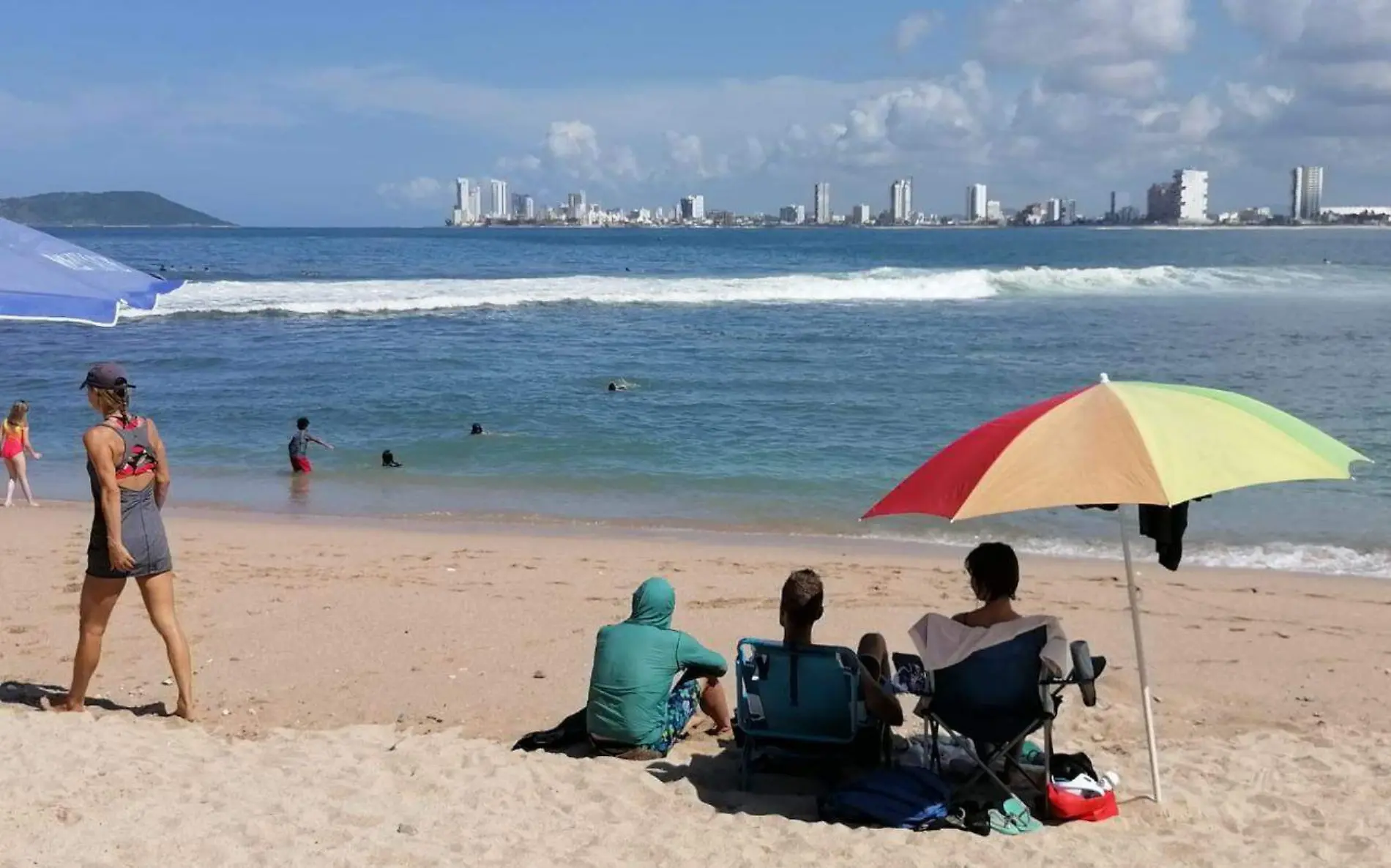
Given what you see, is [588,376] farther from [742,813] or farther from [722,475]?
[742,813]

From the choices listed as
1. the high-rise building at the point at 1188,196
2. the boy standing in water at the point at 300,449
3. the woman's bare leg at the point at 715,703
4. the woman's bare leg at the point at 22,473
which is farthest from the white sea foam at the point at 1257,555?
the high-rise building at the point at 1188,196

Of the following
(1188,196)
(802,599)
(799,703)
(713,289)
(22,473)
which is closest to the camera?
(802,599)

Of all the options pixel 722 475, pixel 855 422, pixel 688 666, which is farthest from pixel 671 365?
pixel 688 666

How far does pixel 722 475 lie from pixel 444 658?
7.58 metres

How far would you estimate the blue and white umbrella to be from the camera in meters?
4.48

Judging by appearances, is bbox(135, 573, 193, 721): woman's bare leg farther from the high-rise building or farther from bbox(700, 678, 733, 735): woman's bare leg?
the high-rise building

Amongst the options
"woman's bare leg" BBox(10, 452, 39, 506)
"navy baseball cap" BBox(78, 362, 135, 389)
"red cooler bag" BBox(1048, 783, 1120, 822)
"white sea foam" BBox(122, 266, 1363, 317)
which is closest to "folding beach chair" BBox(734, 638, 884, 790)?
"red cooler bag" BBox(1048, 783, 1120, 822)

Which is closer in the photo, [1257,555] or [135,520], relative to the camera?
[135,520]

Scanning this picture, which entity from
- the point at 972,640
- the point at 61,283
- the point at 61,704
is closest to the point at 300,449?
the point at 61,704

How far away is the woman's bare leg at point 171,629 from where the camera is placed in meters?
6.07

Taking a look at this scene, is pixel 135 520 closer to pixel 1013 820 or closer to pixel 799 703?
pixel 799 703

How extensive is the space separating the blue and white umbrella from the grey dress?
824mm

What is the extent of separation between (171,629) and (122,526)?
0.61 m

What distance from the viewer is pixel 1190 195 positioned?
641ft
